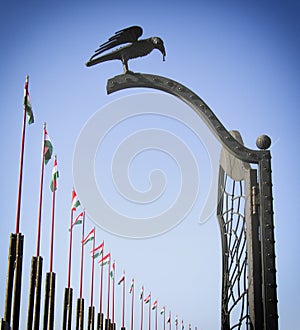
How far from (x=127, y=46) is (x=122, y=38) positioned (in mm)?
116

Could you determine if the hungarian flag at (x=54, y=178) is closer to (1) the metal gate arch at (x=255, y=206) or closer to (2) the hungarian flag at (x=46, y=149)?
(2) the hungarian flag at (x=46, y=149)

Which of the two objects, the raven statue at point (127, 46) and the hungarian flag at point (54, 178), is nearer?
the raven statue at point (127, 46)

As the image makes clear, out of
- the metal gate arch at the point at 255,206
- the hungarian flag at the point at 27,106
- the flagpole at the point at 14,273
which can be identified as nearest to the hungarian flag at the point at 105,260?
the hungarian flag at the point at 27,106

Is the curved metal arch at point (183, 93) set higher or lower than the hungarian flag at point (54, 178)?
lower

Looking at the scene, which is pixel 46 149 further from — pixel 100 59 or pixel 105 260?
pixel 105 260

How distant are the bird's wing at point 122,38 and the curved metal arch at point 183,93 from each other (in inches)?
15.4

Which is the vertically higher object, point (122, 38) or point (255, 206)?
point (122, 38)

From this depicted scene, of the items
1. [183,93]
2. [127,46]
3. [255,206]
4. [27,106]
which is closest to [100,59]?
[127,46]

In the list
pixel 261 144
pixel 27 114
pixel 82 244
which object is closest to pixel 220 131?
pixel 261 144

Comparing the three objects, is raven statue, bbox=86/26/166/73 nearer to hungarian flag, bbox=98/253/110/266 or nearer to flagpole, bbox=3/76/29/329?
flagpole, bbox=3/76/29/329

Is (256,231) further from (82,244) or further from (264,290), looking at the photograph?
(82,244)

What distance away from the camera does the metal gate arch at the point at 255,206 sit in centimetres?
566

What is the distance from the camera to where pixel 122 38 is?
6.44 m

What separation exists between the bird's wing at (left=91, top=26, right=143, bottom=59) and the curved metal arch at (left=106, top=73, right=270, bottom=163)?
15.4 inches
